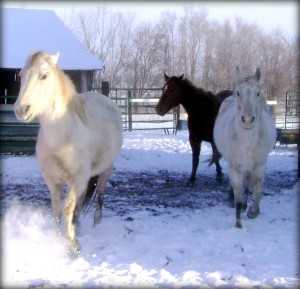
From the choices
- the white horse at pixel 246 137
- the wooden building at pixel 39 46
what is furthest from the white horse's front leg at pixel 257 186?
the wooden building at pixel 39 46

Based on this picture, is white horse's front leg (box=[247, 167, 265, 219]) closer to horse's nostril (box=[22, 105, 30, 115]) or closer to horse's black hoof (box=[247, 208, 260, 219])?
horse's black hoof (box=[247, 208, 260, 219])

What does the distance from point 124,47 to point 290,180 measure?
12657 mm

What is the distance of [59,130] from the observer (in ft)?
14.1

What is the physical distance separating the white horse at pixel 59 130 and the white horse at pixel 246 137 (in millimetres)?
1559

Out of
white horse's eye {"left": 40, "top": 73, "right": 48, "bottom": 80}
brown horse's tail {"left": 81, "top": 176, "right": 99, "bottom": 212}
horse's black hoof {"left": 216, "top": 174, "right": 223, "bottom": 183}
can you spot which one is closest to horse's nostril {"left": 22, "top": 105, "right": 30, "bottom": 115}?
white horse's eye {"left": 40, "top": 73, "right": 48, "bottom": 80}

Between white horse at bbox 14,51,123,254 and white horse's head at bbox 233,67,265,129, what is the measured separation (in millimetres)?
1534

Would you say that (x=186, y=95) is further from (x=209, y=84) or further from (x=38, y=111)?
(x=209, y=84)

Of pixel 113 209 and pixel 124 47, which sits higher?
pixel 124 47

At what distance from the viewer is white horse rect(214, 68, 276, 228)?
16.3ft

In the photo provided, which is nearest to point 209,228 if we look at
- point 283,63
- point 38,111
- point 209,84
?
point 38,111

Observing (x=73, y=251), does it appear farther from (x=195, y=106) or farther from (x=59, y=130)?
(x=195, y=106)

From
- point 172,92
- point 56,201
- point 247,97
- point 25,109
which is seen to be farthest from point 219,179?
point 25,109

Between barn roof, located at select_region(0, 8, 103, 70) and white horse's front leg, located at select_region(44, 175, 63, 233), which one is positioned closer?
white horse's front leg, located at select_region(44, 175, 63, 233)

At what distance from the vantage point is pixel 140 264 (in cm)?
402
